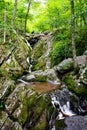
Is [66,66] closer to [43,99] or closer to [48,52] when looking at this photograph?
[43,99]

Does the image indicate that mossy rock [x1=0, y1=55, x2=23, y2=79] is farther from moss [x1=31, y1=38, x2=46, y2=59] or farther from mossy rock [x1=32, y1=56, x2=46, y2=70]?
moss [x1=31, y1=38, x2=46, y2=59]

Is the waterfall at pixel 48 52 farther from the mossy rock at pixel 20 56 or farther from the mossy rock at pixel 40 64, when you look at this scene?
the mossy rock at pixel 20 56

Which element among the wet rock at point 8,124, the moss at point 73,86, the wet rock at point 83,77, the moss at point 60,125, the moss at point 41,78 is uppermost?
the wet rock at point 83,77

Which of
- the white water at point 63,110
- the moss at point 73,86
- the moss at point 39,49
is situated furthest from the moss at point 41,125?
the moss at point 39,49

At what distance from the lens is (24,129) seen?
31.1 feet

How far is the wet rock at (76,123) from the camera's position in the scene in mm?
9164

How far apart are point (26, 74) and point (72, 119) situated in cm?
673

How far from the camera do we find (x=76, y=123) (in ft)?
30.7

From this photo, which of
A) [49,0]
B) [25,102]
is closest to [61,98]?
[25,102]

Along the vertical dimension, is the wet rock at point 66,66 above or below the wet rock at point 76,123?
above

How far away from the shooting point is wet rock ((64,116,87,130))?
9164 millimetres

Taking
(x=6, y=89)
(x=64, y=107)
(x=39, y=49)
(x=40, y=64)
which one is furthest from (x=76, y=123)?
(x=39, y=49)

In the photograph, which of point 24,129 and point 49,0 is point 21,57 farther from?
point 49,0

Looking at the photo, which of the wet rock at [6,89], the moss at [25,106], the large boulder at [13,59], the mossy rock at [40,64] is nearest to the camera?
the moss at [25,106]
